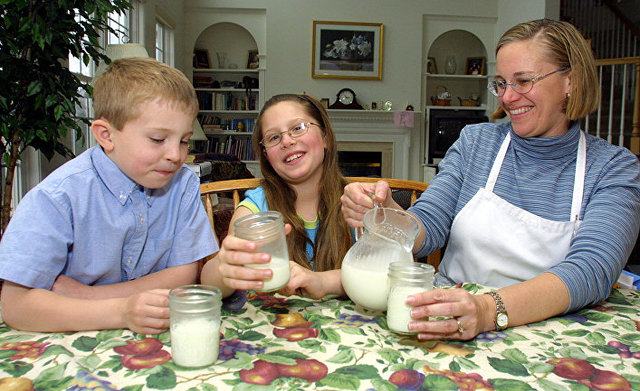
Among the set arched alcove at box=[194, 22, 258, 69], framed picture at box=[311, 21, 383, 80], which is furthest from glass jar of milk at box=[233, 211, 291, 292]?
arched alcove at box=[194, 22, 258, 69]

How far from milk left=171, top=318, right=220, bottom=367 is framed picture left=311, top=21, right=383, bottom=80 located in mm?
7359

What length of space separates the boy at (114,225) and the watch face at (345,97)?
6779mm

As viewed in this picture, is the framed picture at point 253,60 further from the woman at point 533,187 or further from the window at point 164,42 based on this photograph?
the woman at point 533,187

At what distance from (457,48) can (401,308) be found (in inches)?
333

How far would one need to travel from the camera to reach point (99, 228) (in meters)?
0.98

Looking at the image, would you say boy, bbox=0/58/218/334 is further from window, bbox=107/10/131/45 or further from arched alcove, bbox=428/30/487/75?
arched alcove, bbox=428/30/487/75

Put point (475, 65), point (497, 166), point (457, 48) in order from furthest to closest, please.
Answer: point (457, 48), point (475, 65), point (497, 166)

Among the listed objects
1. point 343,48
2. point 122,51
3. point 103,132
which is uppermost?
point 343,48

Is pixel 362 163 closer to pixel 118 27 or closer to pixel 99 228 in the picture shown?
pixel 118 27

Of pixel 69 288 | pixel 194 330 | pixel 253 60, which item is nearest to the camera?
pixel 194 330

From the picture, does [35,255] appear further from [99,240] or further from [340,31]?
[340,31]

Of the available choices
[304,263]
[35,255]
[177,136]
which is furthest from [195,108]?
[304,263]

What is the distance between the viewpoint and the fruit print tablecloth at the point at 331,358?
637 mm

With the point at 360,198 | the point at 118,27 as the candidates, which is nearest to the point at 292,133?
the point at 360,198
